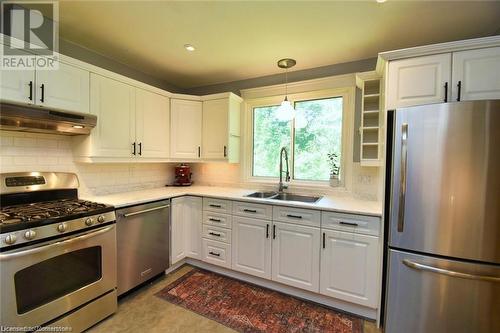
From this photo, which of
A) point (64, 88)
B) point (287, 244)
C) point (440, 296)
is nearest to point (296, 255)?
point (287, 244)

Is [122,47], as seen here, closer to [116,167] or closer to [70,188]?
[116,167]

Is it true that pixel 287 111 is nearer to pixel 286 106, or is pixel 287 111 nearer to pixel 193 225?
pixel 286 106

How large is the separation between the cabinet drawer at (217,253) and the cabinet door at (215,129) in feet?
3.62

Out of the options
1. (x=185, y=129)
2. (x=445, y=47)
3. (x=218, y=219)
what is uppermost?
(x=445, y=47)

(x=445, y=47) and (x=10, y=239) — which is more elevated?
(x=445, y=47)

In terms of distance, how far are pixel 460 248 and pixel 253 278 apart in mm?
1817

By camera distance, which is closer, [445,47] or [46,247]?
[46,247]

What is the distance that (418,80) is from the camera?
171 cm

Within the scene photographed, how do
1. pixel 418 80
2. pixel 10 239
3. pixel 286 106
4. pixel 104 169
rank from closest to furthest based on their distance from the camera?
pixel 10 239
pixel 418 80
pixel 286 106
pixel 104 169

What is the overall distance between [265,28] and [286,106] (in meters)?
0.72

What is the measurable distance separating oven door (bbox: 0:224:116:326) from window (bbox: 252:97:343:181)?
6.48ft

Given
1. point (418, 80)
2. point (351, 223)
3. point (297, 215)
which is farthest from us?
point (297, 215)

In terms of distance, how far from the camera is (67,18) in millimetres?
1834

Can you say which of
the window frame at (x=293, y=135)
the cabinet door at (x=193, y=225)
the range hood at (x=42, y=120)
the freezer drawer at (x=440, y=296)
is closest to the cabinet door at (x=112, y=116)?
the range hood at (x=42, y=120)
